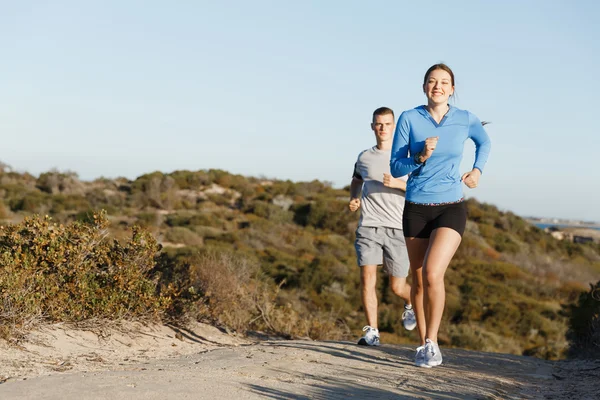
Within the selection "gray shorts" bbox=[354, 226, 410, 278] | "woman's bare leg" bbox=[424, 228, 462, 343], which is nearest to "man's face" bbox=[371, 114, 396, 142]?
"gray shorts" bbox=[354, 226, 410, 278]

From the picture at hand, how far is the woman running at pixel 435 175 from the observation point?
5500 millimetres

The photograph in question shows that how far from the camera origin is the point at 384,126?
23.5ft

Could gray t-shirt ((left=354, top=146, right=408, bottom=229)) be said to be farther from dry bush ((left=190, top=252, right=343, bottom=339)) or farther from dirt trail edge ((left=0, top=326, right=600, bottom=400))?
dry bush ((left=190, top=252, right=343, bottom=339))

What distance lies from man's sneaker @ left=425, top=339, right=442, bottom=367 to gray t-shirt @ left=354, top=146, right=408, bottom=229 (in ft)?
5.28

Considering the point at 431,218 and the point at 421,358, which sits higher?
the point at 431,218

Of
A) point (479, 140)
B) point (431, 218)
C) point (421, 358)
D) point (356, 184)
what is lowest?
point (421, 358)

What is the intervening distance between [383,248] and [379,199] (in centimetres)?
49

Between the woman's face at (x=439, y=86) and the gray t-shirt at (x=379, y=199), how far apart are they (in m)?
1.54

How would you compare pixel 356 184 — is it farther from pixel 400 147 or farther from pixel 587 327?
pixel 587 327

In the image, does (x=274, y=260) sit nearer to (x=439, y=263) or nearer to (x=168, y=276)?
(x=168, y=276)

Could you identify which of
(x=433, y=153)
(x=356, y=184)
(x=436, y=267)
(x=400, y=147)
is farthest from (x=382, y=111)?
(x=436, y=267)

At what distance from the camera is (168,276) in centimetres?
793

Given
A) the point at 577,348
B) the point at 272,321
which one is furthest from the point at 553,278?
the point at 272,321

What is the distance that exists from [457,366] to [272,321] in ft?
10.7
